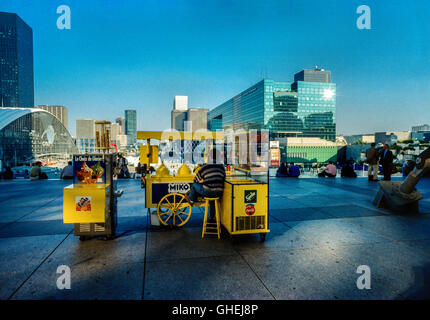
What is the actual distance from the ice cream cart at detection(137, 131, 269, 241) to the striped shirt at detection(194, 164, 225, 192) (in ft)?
0.74

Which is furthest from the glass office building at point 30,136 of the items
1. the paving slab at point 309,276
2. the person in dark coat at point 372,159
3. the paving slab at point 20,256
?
the person in dark coat at point 372,159

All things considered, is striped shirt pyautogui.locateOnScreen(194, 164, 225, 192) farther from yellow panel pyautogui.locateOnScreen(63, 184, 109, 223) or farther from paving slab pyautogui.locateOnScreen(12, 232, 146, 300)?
yellow panel pyautogui.locateOnScreen(63, 184, 109, 223)

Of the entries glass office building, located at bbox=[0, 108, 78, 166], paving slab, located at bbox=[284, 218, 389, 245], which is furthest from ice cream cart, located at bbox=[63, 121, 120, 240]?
glass office building, located at bbox=[0, 108, 78, 166]

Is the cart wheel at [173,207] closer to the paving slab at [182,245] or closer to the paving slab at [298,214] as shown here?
the paving slab at [182,245]

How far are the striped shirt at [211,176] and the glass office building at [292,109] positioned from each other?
131 meters

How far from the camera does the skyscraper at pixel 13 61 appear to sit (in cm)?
16675

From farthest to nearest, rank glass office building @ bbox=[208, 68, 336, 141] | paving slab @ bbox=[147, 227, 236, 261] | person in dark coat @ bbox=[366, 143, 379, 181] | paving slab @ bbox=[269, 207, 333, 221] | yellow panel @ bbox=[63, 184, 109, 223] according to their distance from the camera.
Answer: glass office building @ bbox=[208, 68, 336, 141]
person in dark coat @ bbox=[366, 143, 379, 181]
paving slab @ bbox=[269, 207, 333, 221]
yellow panel @ bbox=[63, 184, 109, 223]
paving slab @ bbox=[147, 227, 236, 261]

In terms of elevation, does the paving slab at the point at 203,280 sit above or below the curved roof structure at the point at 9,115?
below

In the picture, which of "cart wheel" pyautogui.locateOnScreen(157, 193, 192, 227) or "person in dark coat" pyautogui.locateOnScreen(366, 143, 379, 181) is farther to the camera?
"person in dark coat" pyautogui.locateOnScreen(366, 143, 379, 181)

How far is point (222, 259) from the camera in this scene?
4.06m

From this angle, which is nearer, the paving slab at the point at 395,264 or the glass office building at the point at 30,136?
the paving slab at the point at 395,264

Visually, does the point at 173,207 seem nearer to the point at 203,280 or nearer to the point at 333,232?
the point at 203,280


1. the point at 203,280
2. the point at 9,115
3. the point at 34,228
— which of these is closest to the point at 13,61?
the point at 9,115

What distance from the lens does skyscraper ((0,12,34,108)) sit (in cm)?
16675
